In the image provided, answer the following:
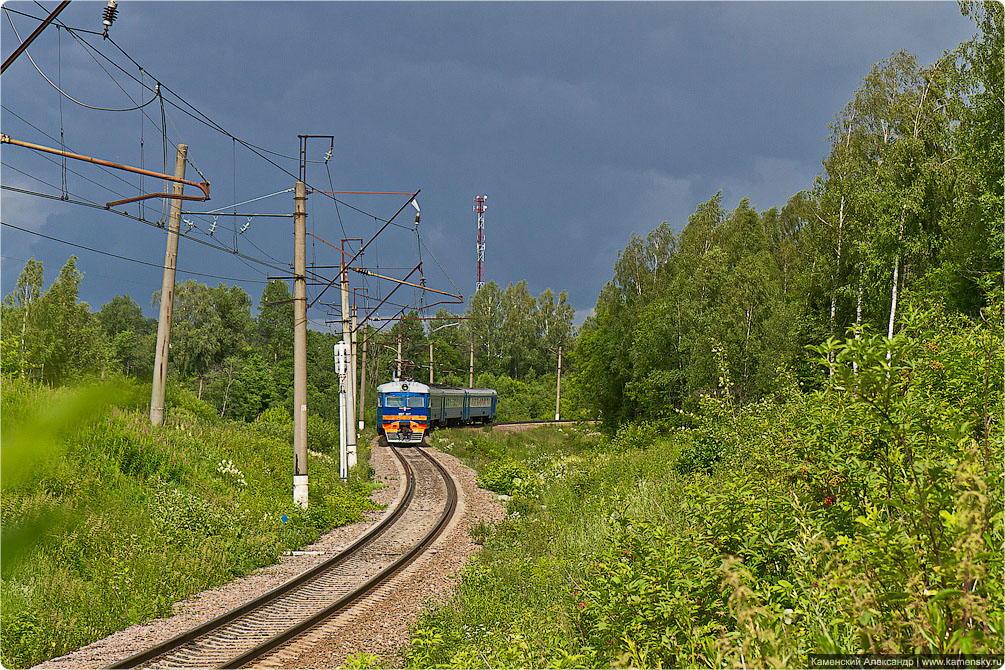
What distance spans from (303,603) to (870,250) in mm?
20362

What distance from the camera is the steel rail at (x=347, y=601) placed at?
7648 mm

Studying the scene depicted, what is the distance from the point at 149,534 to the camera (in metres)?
11.0

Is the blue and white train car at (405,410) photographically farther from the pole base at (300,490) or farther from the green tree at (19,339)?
the green tree at (19,339)

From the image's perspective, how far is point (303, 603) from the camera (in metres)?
9.85

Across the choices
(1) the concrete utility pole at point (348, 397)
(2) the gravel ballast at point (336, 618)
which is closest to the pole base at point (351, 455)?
(1) the concrete utility pole at point (348, 397)

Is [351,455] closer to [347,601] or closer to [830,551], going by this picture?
[347,601]

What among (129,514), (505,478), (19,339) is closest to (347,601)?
(129,514)

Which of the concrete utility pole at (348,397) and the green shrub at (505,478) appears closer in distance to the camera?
the green shrub at (505,478)

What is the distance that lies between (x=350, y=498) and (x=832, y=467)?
15366 millimetres

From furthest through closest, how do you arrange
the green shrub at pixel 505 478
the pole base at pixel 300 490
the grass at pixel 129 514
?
the green shrub at pixel 505 478 → the pole base at pixel 300 490 → the grass at pixel 129 514

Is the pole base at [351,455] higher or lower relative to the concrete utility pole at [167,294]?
lower

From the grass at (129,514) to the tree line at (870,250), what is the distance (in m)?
11.8

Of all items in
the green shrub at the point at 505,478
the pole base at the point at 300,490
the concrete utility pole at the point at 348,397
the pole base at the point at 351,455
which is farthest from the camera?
the pole base at the point at 351,455

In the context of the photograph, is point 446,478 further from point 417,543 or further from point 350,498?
point 417,543
